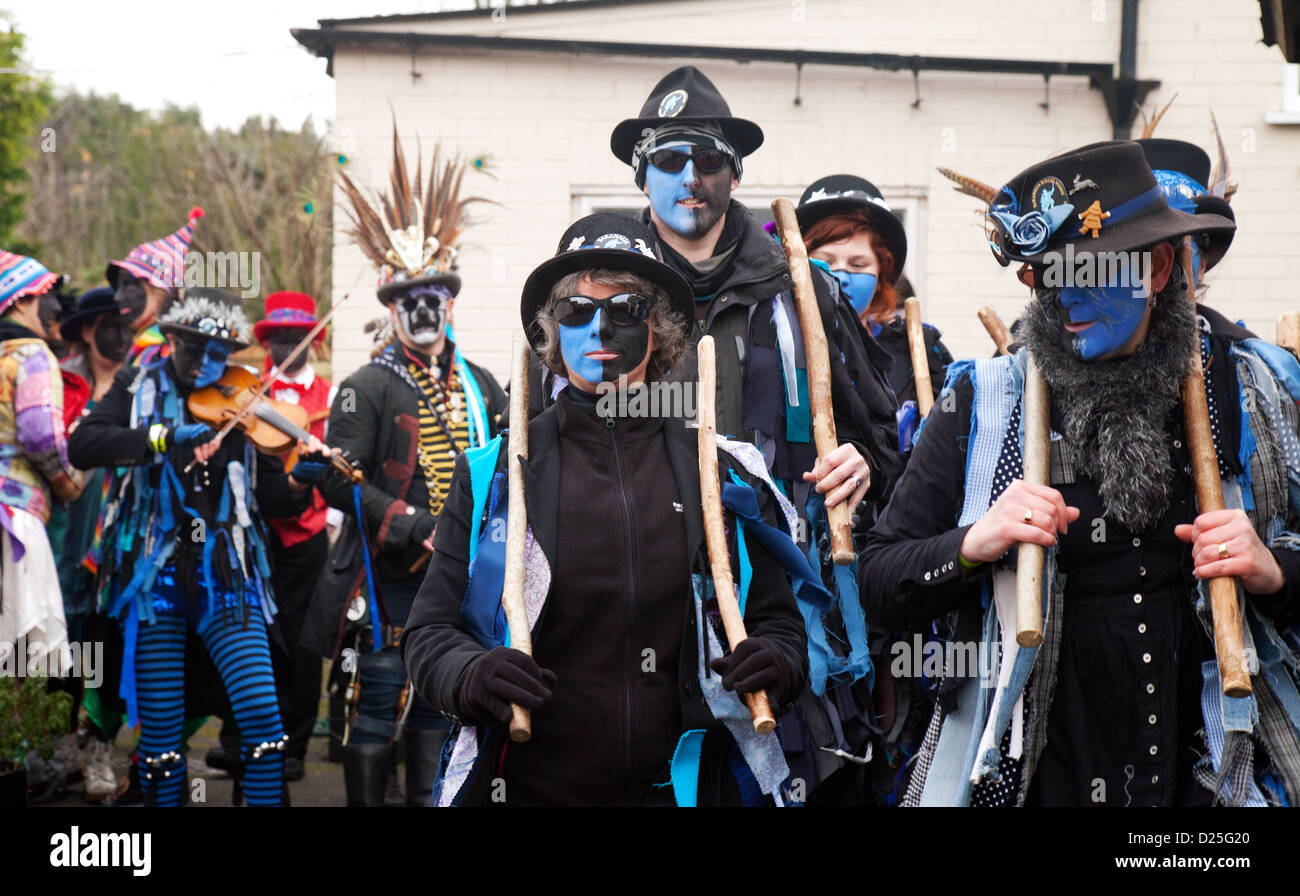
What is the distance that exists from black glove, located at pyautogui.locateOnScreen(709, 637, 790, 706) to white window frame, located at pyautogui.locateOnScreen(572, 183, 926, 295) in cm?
708

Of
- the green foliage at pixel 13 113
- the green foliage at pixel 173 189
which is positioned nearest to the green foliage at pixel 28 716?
the green foliage at pixel 13 113

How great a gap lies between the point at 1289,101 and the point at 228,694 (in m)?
7.70

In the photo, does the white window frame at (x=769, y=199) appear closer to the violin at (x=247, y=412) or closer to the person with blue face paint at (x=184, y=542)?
the violin at (x=247, y=412)

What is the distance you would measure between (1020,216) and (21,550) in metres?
4.43

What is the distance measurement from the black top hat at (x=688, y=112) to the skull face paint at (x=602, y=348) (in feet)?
4.55

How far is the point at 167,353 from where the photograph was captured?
6.29 m

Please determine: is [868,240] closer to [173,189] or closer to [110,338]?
[110,338]

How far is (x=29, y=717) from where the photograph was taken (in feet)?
19.9

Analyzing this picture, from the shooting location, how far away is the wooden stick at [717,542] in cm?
283

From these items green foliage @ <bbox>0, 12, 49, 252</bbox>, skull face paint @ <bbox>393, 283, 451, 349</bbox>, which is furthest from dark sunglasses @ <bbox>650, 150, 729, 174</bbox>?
green foliage @ <bbox>0, 12, 49, 252</bbox>

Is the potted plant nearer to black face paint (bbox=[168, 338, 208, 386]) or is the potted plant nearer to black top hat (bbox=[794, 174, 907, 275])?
black face paint (bbox=[168, 338, 208, 386])

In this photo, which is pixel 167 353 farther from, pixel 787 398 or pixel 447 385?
pixel 787 398

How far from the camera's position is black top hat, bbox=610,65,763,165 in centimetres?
439
